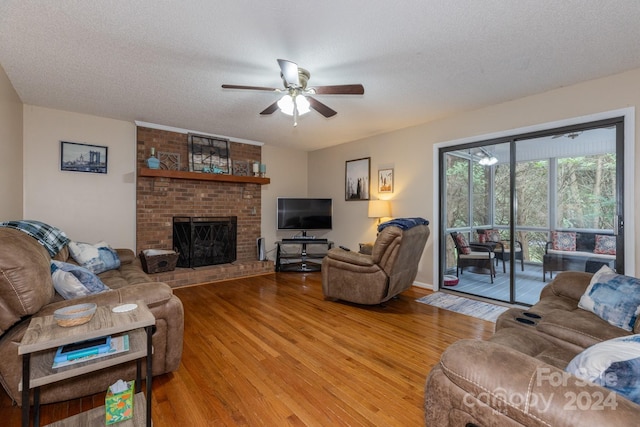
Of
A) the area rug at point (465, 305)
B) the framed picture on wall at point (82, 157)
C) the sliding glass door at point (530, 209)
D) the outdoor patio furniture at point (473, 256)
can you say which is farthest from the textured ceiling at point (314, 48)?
the area rug at point (465, 305)

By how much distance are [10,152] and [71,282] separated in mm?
2108

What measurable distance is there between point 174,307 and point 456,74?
3.08 m

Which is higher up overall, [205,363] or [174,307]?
[174,307]

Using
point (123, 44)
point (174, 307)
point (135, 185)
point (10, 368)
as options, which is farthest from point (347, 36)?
point (135, 185)

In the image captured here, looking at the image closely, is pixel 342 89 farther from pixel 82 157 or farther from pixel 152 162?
pixel 82 157

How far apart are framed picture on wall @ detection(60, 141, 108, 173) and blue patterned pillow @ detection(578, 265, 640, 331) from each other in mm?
5367

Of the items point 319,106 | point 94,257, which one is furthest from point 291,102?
point 94,257

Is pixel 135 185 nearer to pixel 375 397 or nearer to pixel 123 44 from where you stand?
pixel 123 44

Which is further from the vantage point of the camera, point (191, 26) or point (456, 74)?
point (456, 74)

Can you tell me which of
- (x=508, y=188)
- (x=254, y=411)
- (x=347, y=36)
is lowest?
(x=254, y=411)

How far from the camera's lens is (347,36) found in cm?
210

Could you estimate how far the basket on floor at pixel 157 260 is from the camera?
4016mm

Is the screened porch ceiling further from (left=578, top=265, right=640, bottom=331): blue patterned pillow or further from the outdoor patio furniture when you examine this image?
(left=578, top=265, right=640, bottom=331): blue patterned pillow

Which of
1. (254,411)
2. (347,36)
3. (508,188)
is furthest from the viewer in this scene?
(508,188)
